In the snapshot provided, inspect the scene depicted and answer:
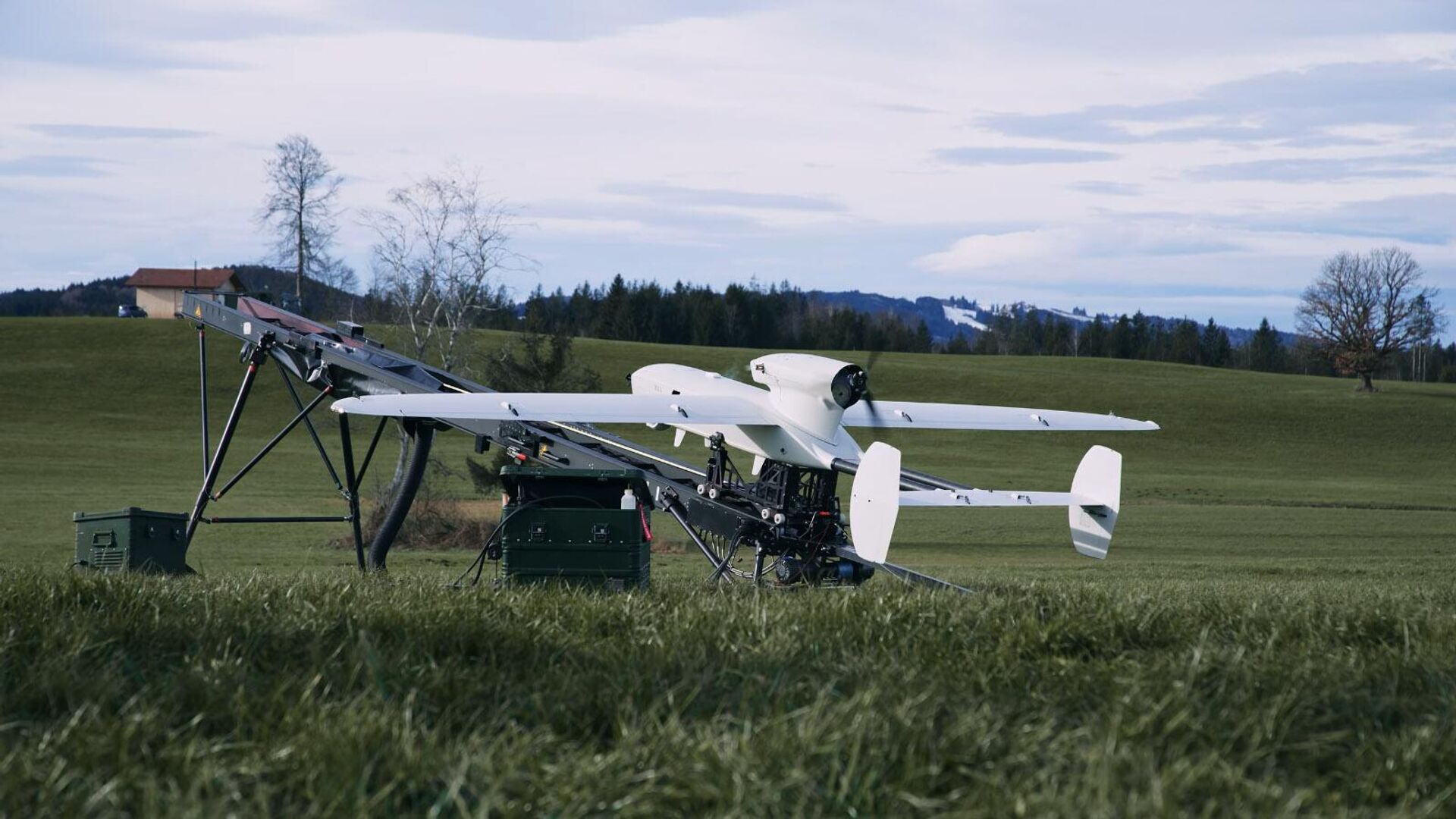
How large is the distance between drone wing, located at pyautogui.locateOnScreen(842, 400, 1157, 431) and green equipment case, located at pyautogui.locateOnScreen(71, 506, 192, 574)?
6498 millimetres

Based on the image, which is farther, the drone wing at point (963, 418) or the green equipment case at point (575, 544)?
the drone wing at point (963, 418)

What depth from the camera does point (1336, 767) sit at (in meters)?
3.48

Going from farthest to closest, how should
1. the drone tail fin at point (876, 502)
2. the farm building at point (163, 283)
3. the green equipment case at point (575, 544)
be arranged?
the farm building at point (163, 283), the drone tail fin at point (876, 502), the green equipment case at point (575, 544)

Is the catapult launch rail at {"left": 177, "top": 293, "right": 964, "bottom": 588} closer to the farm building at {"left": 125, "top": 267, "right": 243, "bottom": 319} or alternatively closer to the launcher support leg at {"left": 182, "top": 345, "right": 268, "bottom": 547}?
the launcher support leg at {"left": 182, "top": 345, "right": 268, "bottom": 547}

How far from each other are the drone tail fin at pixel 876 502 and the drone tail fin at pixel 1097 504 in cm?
258

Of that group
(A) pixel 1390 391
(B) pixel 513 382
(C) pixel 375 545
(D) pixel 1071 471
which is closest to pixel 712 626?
(C) pixel 375 545

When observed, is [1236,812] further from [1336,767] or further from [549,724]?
[549,724]

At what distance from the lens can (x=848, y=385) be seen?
11.8 m

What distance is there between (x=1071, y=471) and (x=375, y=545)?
141 ft

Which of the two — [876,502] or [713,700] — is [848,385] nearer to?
[876,502]

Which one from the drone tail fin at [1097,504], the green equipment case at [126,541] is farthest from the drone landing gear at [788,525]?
the green equipment case at [126,541]

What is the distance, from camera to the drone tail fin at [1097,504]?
1209 cm

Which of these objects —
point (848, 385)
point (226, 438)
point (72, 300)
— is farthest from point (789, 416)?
A: point (72, 300)

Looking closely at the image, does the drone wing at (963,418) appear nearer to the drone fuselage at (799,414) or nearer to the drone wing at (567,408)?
the drone fuselage at (799,414)
